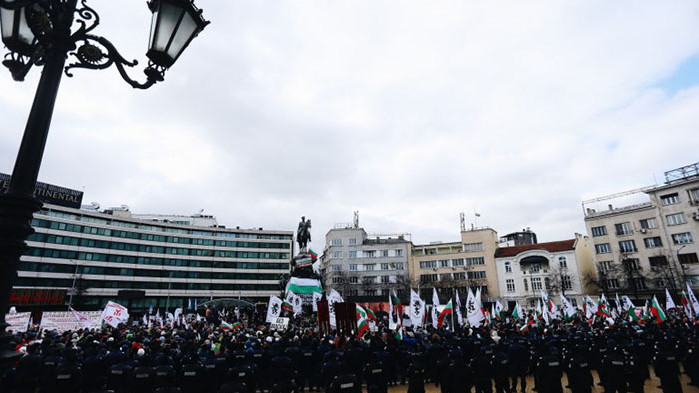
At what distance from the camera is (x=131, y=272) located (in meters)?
72.4

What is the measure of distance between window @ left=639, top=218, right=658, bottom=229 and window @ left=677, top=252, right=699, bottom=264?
5.28 metres

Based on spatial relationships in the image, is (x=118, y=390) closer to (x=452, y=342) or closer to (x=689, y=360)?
(x=452, y=342)

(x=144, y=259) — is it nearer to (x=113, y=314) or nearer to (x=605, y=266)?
(x=113, y=314)

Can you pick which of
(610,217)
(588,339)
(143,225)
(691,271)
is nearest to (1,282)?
(588,339)

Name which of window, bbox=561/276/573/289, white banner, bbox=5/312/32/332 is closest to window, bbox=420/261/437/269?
window, bbox=561/276/573/289

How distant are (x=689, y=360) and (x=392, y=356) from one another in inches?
422

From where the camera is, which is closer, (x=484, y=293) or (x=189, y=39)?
(x=189, y=39)

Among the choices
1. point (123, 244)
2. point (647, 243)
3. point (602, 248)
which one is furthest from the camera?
point (123, 244)

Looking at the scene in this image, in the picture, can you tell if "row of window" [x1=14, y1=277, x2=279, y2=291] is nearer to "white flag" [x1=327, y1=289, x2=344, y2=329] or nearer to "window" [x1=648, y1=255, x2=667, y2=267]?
"white flag" [x1=327, y1=289, x2=344, y2=329]

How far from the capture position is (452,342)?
13867 mm

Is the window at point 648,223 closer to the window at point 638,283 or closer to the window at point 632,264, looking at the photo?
the window at point 632,264

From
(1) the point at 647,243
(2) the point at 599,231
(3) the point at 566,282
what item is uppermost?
(2) the point at 599,231

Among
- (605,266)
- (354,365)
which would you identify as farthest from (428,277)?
(354,365)

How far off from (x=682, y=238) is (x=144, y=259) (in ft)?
304
